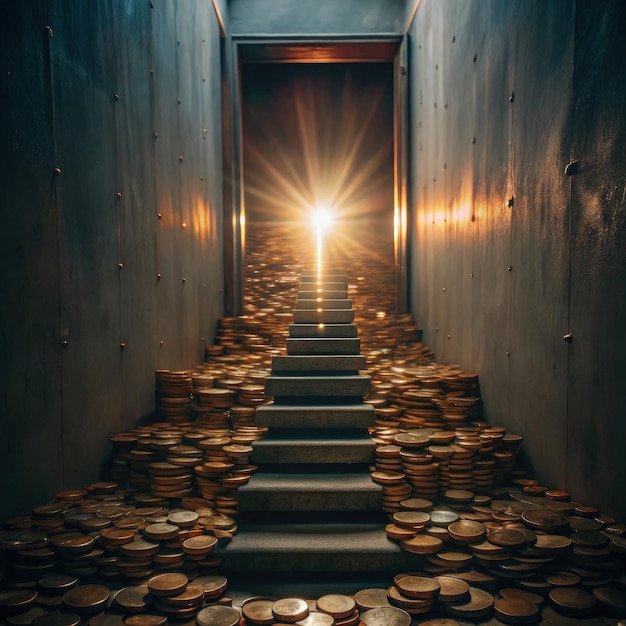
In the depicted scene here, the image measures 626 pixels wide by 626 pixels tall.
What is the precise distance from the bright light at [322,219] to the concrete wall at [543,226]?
6.91 meters

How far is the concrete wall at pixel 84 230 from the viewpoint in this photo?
327 cm

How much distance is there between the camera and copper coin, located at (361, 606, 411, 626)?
290cm

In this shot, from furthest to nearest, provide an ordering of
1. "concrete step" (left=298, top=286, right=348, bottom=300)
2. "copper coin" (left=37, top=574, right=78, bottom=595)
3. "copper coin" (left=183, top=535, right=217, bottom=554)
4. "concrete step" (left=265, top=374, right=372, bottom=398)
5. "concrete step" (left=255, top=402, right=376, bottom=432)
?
"concrete step" (left=298, top=286, right=348, bottom=300) < "concrete step" (left=265, top=374, right=372, bottom=398) < "concrete step" (left=255, top=402, right=376, bottom=432) < "copper coin" (left=183, top=535, right=217, bottom=554) < "copper coin" (left=37, top=574, right=78, bottom=595)

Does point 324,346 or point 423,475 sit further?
point 324,346

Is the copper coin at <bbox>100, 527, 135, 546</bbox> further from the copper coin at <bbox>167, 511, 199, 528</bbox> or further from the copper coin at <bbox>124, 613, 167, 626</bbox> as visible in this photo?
the copper coin at <bbox>124, 613, 167, 626</bbox>

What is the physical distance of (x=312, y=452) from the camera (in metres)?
4.51

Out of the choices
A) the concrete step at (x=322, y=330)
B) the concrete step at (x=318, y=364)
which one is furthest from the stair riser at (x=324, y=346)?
the concrete step at (x=322, y=330)

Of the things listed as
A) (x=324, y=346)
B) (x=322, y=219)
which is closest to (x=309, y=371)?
(x=324, y=346)

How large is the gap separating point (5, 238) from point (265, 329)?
5.40 meters

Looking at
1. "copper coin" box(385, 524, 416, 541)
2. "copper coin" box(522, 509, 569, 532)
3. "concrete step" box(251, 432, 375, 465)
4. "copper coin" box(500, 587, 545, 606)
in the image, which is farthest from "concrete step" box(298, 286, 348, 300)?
"copper coin" box(500, 587, 545, 606)

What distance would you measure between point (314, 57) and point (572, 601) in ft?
32.0

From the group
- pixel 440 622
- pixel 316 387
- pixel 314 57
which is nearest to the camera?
pixel 440 622

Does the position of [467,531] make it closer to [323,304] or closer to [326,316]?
[326,316]

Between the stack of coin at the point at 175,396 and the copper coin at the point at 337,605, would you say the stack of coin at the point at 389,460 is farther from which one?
the stack of coin at the point at 175,396
